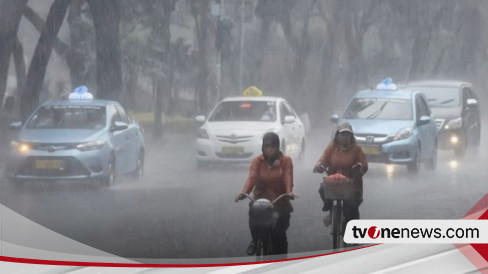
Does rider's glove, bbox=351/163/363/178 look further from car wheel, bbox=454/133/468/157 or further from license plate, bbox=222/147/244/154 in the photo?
car wheel, bbox=454/133/468/157

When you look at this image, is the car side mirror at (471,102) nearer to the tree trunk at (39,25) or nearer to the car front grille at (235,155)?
the car front grille at (235,155)

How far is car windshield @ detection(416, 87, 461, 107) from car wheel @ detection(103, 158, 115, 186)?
244cm

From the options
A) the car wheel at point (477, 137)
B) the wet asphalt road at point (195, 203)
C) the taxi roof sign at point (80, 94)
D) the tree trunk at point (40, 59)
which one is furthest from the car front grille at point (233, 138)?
the car wheel at point (477, 137)

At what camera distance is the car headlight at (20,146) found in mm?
→ 9109

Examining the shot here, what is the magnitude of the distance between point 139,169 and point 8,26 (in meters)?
2.04

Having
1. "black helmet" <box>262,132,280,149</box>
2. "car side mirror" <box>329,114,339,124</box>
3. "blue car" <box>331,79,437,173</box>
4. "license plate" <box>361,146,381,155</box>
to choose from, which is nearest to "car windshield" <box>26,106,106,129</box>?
"car side mirror" <box>329,114,339,124</box>

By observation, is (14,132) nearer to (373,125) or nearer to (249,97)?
(249,97)

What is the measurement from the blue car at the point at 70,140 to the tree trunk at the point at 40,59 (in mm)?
163

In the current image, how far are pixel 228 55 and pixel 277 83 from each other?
0.46 m

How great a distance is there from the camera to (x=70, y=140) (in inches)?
372

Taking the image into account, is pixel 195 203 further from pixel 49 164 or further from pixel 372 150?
pixel 372 150

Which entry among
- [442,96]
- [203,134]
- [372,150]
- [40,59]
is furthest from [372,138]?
[442,96]

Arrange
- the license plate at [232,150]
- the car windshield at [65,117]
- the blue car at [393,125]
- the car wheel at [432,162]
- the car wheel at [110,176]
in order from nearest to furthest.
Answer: the blue car at [393,125] → the car windshield at [65,117] → the car wheel at [110,176] → the license plate at [232,150] → the car wheel at [432,162]

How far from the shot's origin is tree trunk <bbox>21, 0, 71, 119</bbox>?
30.0ft
